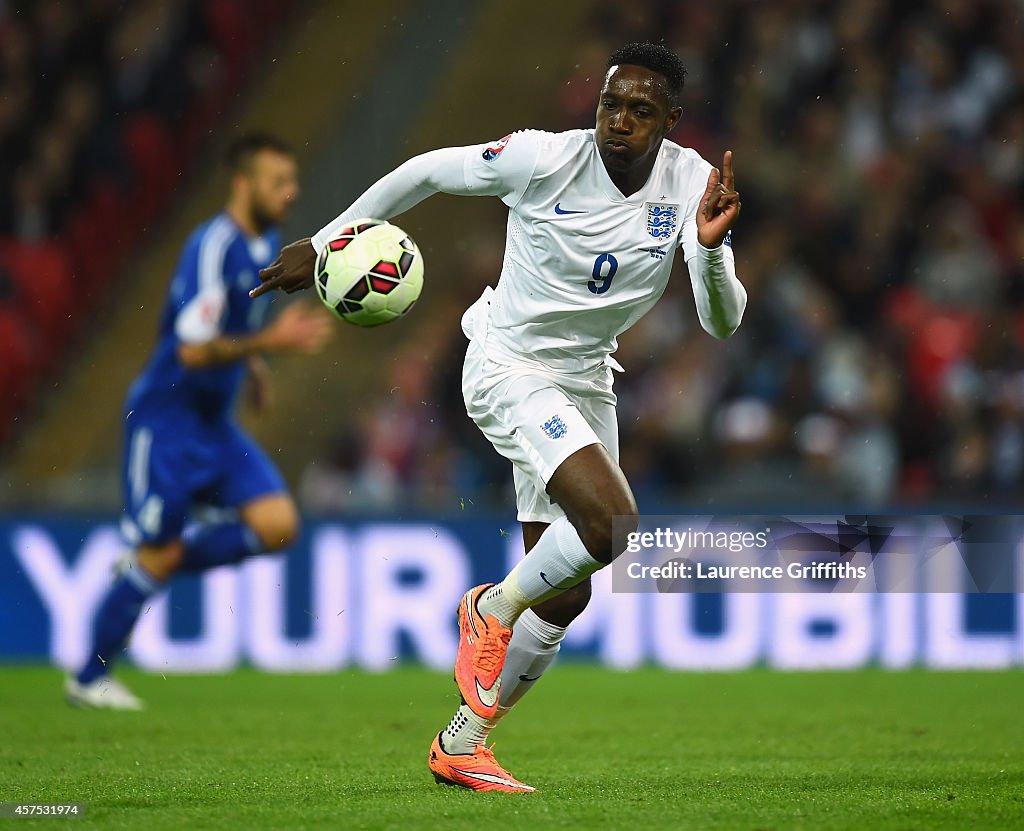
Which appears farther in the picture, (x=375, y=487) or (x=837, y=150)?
(x=837, y=150)

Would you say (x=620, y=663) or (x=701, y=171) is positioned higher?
(x=701, y=171)

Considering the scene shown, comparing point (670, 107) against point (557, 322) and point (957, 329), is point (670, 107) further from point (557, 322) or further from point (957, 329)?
point (957, 329)

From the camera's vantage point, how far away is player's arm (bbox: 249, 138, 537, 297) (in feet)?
16.0

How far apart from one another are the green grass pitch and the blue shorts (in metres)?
0.88

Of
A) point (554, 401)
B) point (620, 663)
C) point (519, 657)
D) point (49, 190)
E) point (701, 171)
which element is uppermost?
point (49, 190)

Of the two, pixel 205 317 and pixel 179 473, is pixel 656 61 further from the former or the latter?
pixel 179 473

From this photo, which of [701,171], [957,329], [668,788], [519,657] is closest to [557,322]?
[701,171]

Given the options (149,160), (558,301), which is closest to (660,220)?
(558,301)

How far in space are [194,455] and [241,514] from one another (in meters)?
0.35

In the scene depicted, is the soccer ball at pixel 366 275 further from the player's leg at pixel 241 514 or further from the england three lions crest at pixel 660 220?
the player's leg at pixel 241 514

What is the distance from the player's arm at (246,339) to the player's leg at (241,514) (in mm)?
462

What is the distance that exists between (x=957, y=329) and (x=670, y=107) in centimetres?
596

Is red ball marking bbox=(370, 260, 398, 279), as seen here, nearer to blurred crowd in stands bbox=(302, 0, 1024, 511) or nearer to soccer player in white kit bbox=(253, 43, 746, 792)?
soccer player in white kit bbox=(253, 43, 746, 792)

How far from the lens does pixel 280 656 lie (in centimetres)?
910
